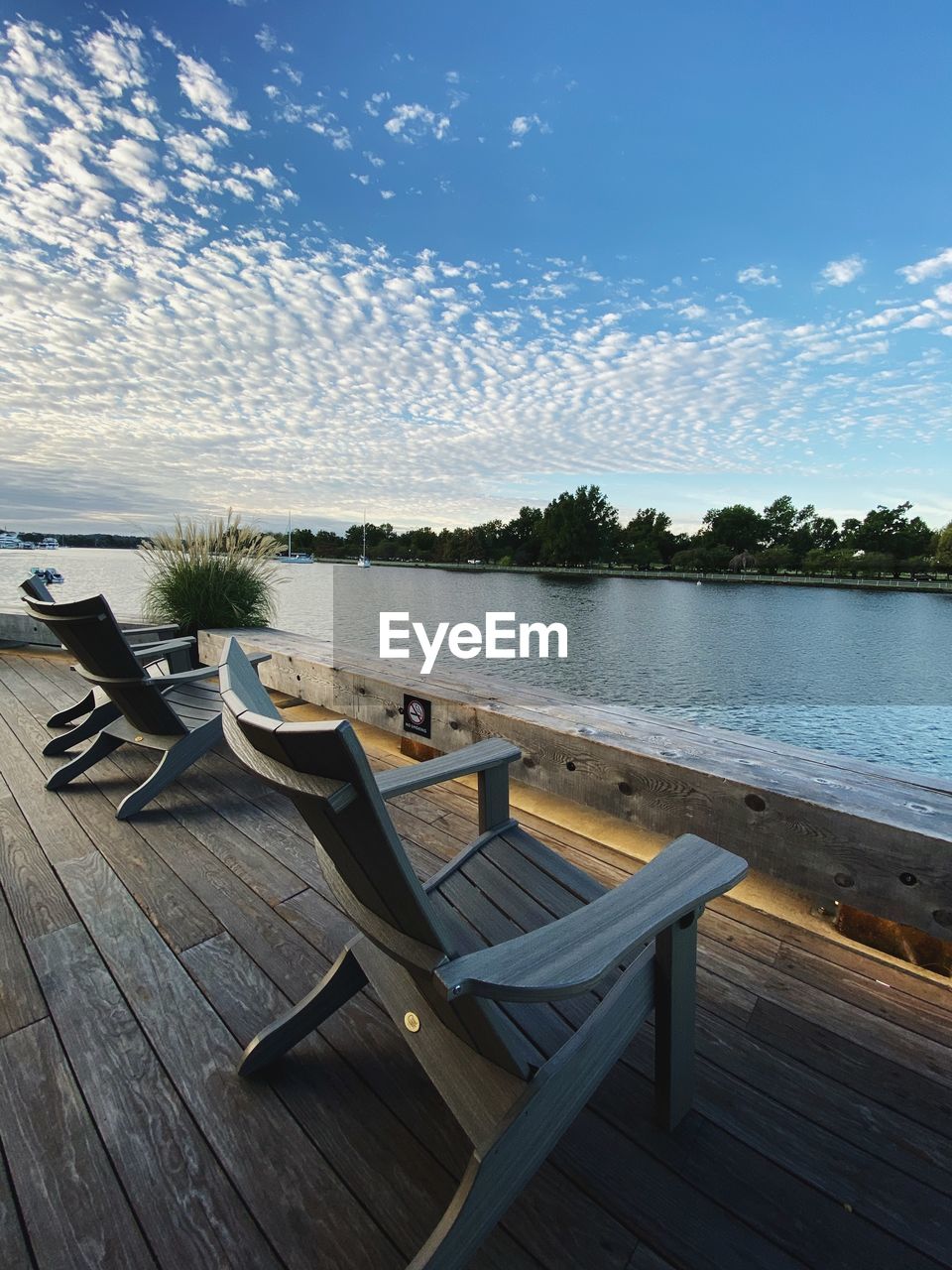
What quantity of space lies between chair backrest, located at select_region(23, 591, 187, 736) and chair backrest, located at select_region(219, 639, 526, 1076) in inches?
68.0

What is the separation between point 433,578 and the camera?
1334 inches

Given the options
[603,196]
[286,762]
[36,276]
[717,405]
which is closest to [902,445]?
[717,405]

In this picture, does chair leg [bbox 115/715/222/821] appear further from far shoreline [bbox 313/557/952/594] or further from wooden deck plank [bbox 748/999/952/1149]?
far shoreline [bbox 313/557/952/594]

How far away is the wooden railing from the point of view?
55.2 inches

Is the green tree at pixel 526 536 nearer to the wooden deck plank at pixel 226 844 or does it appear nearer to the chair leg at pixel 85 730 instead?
the chair leg at pixel 85 730

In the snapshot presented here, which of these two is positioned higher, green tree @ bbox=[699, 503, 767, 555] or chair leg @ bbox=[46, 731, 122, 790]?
green tree @ bbox=[699, 503, 767, 555]

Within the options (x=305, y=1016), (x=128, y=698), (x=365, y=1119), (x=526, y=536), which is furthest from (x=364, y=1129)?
(x=526, y=536)

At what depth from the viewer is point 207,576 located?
503 cm

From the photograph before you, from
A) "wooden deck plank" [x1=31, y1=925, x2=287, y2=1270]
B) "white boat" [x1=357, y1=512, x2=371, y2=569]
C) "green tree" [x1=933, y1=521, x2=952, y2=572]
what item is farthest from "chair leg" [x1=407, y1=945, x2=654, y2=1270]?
"white boat" [x1=357, y1=512, x2=371, y2=569]

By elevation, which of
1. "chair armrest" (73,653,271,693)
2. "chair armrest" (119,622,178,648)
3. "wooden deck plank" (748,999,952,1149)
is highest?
"chair armrest" (73,653,271,693)

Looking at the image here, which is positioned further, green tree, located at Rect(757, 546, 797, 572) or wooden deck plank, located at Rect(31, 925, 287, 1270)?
green tree, located at Rect(757, 546, 797, 572)

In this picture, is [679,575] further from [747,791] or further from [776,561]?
[747,791]

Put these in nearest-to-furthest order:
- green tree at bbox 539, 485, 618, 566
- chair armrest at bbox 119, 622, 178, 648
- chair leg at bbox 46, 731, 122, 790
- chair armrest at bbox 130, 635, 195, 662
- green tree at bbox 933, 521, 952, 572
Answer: chair leg at bbox 46, 731, 122, 790, chair armrest at bbox 130, 635, 195, 662, chair armrest at bbox 119, 622, 178, 648, green tree at bbox 933, 521, 952, 572, green tree at bbox 539, 485, 618, 566

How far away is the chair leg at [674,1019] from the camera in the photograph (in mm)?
992
